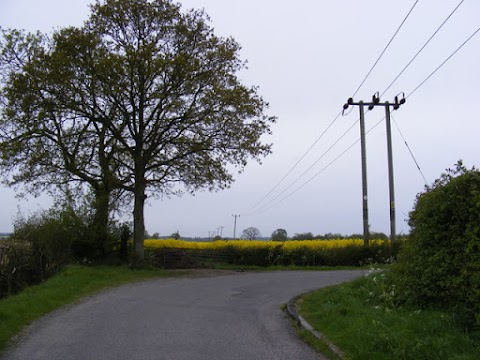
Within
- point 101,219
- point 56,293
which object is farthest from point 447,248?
point 101,219

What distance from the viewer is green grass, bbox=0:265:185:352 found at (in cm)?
966

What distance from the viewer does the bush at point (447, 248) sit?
679 cm

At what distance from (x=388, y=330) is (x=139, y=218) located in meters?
19.3

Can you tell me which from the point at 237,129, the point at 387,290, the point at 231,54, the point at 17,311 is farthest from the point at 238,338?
the point at 231,54

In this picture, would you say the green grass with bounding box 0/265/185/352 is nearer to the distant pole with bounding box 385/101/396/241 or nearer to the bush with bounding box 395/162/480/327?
the bush with bounding box 395/162/480/327

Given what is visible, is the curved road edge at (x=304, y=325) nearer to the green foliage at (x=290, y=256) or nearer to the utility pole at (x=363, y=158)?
the utility pole at (x=363, y=158)

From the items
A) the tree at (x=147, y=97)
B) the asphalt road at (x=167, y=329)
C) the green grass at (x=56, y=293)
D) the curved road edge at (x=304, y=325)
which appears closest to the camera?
the curved road edge at (x=304, y=325)

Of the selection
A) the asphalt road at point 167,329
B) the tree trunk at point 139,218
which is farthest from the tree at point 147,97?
the asphalt road at point 167,329

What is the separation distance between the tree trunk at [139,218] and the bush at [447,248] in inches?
682

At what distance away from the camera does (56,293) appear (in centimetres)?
1356

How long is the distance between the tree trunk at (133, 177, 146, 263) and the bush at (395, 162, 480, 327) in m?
17.3

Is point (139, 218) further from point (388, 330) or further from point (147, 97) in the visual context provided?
point (388, 330)

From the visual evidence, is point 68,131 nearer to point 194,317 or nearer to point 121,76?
point 121,76

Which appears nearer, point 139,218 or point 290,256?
point 139,218
